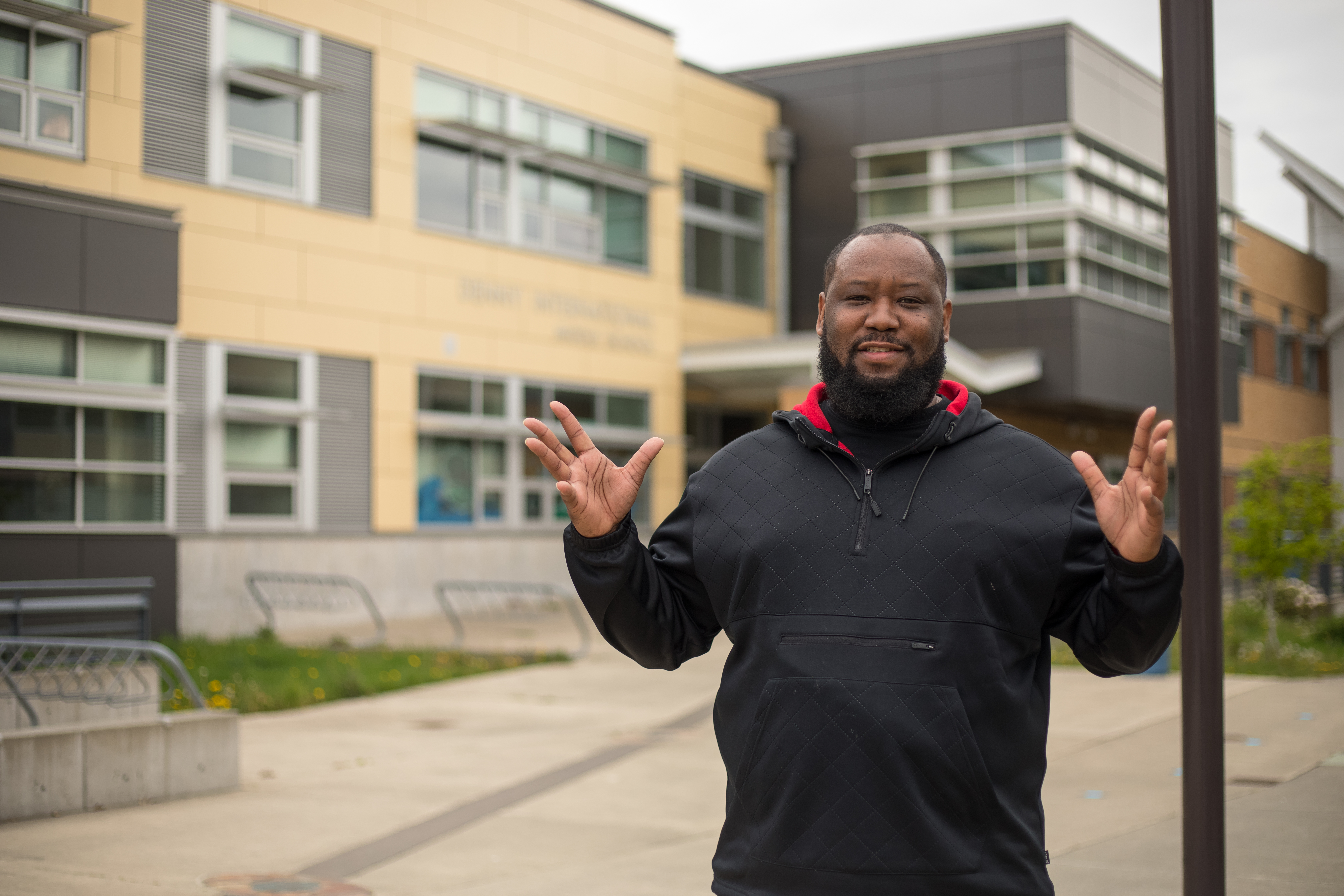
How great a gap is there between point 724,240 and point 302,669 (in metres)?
17.7

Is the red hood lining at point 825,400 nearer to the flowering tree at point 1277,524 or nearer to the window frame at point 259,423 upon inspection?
the flowering tree at point 1277,524

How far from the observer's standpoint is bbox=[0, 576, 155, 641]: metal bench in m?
11.0

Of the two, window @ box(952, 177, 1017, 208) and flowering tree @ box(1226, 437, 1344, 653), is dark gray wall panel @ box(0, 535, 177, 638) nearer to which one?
flowering tree @ box(1226, 437, 1344, 653)

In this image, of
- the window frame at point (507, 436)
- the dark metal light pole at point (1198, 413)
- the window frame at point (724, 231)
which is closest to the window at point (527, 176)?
the window frame at point (724, 231)

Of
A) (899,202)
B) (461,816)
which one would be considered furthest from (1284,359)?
(899,202)

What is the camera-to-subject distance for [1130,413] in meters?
31.0

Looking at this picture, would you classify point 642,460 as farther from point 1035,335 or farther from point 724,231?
point 724,231

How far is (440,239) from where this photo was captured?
76.5 ft

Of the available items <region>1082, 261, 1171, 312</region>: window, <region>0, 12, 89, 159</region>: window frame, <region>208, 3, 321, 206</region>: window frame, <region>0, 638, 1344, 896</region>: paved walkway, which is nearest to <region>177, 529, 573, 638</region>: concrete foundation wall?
<region>208, 3, 321, 206</region>: window frame

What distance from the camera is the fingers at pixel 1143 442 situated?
2.63 metres

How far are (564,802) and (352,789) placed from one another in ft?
4.32

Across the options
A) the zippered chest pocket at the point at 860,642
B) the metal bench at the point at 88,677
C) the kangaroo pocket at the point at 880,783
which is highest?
the zippered chest pocket at the point at 860,642

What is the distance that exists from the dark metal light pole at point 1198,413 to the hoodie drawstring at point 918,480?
38.2 inches

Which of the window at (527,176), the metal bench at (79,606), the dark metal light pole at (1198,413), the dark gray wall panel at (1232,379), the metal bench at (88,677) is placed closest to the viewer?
the dark metal light pole at (1198,413)
